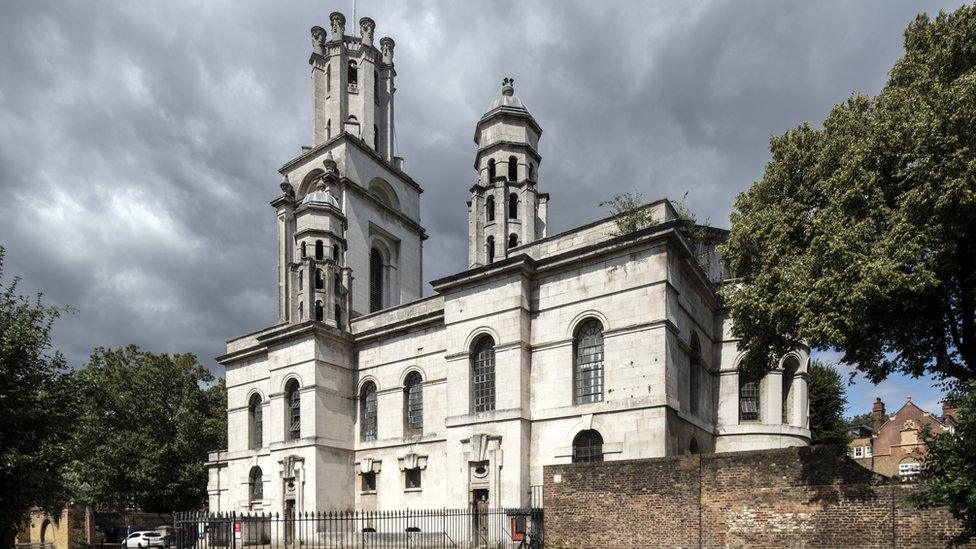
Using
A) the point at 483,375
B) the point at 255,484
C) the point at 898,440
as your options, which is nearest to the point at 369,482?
the point at 255,484

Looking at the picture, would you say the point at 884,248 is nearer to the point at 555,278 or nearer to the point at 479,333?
the point at 555,278

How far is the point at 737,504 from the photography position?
1502cm

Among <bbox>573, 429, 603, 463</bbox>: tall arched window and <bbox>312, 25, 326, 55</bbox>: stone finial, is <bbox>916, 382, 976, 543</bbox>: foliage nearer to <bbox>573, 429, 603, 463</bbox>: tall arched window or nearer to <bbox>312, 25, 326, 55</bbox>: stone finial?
<bbox>573, 429, 603, 463</bbox>: tall arched window

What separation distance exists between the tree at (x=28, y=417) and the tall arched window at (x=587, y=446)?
46.5 feet

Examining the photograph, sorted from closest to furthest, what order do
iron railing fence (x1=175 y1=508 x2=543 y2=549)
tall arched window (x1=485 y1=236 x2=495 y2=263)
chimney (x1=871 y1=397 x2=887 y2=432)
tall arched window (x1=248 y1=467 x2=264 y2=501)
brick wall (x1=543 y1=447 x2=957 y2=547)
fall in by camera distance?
1. brick wall (x1=543 y1=447 x2=957 y2=547)
2. iron railing fence (x1=175 y1=508 x2=543 y2=549)
3. tall arched window (x1=485 y1=236 x2=495 y2=263)
4. tall arched window (x1=248 y1=467 x2=264 y2=501)
5. chimney (x1=871 y1=397 x2=887 y2=432)

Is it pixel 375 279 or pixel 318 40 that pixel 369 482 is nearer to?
pixel 375 279

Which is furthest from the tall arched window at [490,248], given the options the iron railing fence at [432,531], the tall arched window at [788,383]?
the tall arched window at [788,383]

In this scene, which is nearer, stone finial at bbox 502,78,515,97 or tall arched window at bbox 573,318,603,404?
tall arched window at bbox 573,318,603,404

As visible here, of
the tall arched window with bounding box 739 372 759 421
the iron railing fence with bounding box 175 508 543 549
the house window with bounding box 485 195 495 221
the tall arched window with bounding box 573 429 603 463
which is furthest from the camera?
the house window with bounding box 485 195 495 221

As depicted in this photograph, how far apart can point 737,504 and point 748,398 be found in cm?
1245

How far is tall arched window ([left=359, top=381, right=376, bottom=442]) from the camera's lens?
98.9ft

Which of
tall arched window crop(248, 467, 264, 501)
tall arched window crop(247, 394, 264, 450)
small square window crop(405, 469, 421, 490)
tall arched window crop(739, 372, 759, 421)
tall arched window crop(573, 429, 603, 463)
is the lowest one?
tall arched window crop(248, 467, 264, 501)

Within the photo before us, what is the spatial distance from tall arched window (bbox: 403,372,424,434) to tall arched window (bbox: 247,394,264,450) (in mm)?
8996

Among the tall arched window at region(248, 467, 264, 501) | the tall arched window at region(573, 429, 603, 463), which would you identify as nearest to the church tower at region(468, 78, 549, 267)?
the tall arched window at region(573, 429, 603, 463)
